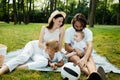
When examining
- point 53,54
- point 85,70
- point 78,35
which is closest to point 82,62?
point 85,70

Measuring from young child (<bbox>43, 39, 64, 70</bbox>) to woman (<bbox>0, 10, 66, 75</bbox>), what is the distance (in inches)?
5.8

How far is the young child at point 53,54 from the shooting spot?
612 cm

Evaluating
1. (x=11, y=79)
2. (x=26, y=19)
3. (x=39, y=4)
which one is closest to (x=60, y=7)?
(x=39, y=4)

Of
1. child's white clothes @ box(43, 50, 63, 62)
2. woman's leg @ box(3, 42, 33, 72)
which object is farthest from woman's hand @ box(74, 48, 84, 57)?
woman's leg @ box(3, 42, 33, 72)

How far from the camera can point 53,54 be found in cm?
625

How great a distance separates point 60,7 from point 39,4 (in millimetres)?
6011

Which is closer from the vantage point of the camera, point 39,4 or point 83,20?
point 83,20

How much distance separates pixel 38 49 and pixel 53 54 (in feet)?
1.56

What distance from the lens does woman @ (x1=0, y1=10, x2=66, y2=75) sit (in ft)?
18.8

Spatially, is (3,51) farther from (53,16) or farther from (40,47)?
(53,16)

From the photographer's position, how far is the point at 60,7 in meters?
53.0

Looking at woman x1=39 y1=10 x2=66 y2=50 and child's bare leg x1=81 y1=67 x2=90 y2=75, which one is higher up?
woman x1=39 y1=10 x2=66 y2=50

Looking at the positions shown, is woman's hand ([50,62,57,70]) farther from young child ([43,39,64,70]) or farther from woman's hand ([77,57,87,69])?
woman's hand ([77,57,87,69])

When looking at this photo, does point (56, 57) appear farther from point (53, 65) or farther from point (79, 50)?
point (79, 50)
